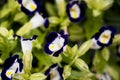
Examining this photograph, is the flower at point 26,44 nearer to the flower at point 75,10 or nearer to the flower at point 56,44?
the flower at point 56,44

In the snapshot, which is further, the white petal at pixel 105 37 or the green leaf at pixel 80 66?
the white petal at pixel 105 37

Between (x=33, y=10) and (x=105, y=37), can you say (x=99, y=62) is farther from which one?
(x=33, y=10)

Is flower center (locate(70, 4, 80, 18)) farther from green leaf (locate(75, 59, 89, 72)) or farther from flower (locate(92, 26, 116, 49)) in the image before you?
green leaf (locate(75, 59, 89, 72))

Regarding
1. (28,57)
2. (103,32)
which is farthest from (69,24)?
(28,57)

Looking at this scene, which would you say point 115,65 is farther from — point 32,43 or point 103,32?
point 32,43

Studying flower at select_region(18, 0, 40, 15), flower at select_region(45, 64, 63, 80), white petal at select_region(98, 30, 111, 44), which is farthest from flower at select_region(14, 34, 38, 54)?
white petal at select_region(98, 30, 111, 44)

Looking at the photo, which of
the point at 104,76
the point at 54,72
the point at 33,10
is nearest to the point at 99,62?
the point at 104,76

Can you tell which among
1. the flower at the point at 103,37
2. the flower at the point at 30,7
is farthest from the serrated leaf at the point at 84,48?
the flower at the point at 30,7
